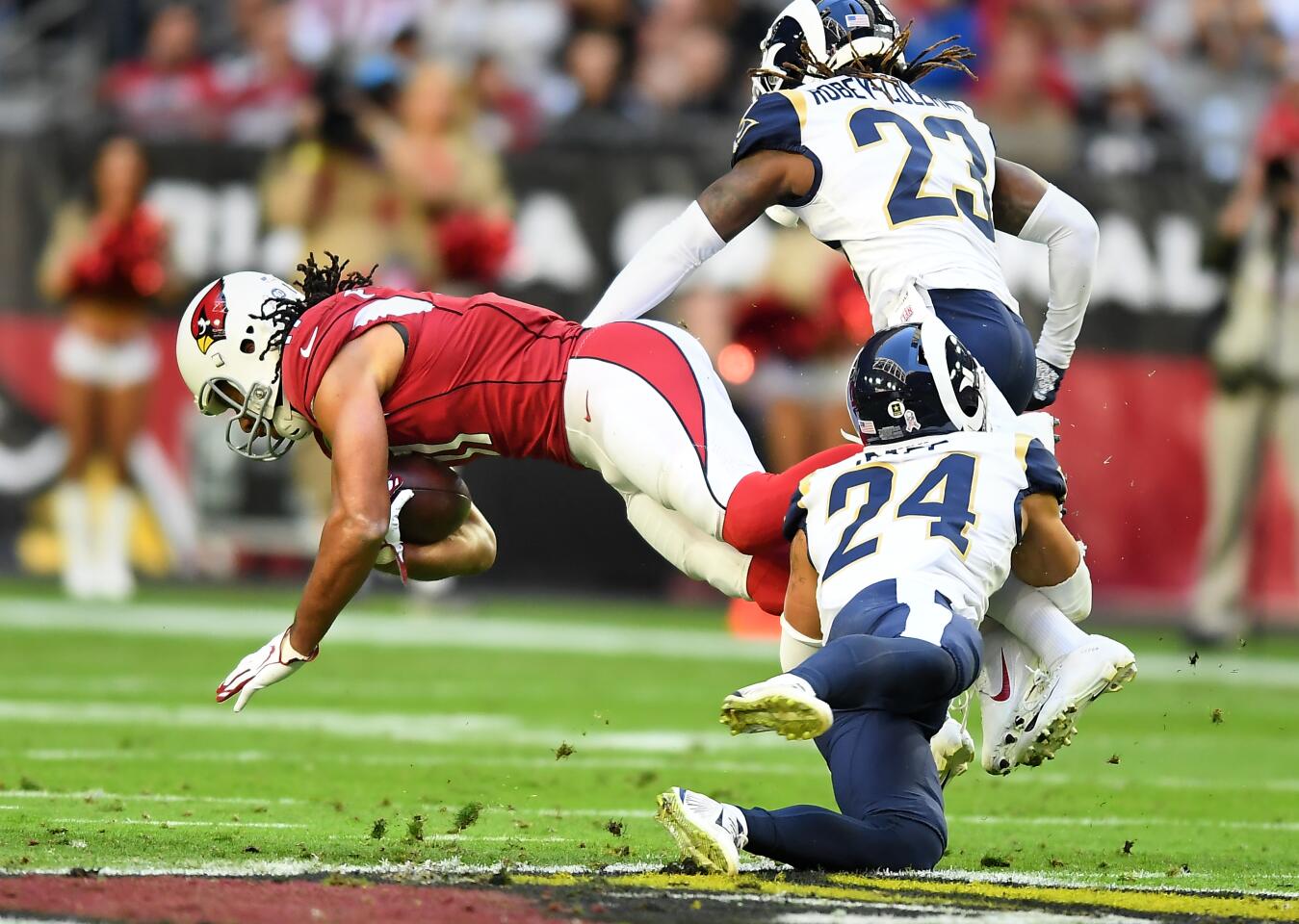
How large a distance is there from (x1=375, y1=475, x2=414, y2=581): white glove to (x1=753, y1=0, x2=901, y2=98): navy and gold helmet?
58.2 inches

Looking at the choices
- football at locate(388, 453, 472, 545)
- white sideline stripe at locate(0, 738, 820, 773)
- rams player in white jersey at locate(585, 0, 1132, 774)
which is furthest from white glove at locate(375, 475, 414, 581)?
white sideline stripe at locate(0, 738, 820, 773)

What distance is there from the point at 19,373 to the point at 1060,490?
8.46 metres

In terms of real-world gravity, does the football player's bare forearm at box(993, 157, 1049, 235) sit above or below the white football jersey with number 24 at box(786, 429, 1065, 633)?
above

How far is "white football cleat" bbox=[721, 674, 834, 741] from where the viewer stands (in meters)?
Result: 3.67

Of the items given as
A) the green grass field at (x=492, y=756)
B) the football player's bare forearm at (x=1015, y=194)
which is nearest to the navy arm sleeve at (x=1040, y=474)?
the green grass field at (x=492, y=756)

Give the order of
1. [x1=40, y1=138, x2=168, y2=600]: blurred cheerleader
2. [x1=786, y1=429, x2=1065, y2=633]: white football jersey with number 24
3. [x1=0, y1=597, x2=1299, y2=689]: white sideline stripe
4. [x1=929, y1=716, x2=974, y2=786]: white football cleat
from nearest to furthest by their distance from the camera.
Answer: [x1=786, y1=429, x2=1065, y2=633]: white football jersey with number 24 < [x1=929, y1=716, x2=974, y2=786]: white football cleat < [x1=0, y1=597, x2=1299, y2=689]: white sideline stripe < [x1=40, y1=138, x2=168, y2=600]: blurred cheerleader

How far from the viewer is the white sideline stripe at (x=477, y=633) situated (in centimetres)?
971

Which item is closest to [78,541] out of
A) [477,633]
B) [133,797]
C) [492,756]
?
[477,633]

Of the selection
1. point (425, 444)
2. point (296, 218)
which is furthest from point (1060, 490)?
point (296, 218)

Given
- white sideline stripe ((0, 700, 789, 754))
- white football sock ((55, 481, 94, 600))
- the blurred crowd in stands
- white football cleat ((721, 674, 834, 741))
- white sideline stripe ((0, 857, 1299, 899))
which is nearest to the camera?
white football cleat ((721, 674, 834, 741))

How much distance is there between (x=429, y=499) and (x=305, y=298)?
61cm

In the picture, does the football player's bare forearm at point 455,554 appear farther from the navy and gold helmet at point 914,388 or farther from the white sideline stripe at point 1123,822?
the white sideline stripe at point 1123,822

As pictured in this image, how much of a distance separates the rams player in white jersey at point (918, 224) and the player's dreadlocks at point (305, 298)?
0.69 metres

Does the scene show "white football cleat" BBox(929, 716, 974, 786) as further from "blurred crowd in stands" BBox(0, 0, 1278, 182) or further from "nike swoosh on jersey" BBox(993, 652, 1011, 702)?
"blurred crowd in stands" BBox(0, 0, 1278, 182)
